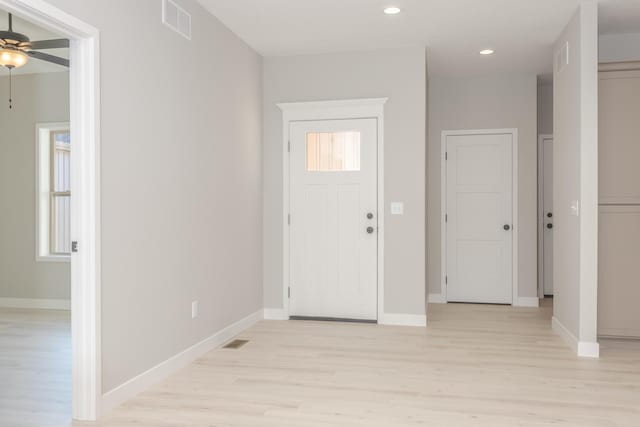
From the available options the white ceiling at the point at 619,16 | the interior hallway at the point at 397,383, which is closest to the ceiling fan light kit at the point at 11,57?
the interior hallway at the point at 397,383

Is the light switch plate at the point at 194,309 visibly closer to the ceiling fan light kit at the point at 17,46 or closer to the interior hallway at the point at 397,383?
the interior hallway at the point at 397,383

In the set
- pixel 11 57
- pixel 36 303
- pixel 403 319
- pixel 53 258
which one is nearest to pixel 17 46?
pixel 11 57

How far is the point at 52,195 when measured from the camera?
6789mm

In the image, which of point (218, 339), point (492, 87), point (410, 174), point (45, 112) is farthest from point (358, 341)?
point (45, 112)

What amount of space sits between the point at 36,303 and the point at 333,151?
4.03 metres

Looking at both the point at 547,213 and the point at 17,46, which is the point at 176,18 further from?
the point at 547,213

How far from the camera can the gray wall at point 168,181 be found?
3.20 metres

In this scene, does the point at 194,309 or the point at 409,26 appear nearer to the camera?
the point at 194,309

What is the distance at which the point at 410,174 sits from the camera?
17.8 ft

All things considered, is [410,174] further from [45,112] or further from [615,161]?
[45,112]

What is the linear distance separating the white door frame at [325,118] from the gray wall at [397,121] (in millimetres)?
60

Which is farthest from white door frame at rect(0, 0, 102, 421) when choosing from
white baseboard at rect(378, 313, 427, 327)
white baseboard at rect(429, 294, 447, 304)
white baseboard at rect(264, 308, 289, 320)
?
white baseboard at rect(429, 294, 447, 304)

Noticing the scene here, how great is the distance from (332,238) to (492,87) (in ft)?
9.10

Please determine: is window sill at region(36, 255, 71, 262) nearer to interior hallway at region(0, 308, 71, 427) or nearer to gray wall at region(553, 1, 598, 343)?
interior hallway at region(0, 308, 71, 427)
